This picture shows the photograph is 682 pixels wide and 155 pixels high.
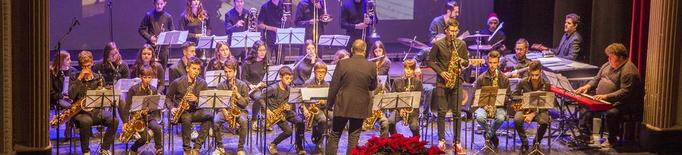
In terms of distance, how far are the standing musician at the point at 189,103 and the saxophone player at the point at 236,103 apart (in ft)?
0.66

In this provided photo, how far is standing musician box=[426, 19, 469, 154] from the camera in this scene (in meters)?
13.9

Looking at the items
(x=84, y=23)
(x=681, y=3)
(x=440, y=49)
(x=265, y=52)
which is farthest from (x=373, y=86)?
(x=84, y=23)

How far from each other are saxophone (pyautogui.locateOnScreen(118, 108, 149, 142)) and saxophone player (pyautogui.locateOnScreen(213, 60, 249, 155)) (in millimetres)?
979

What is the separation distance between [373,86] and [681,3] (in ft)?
14.2

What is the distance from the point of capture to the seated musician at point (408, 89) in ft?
47.0

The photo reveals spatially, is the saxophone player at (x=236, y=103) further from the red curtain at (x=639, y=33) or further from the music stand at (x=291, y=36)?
the red curtain at (x=639, y=33)

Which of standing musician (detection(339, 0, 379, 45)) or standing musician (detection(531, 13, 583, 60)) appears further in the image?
standing musician (detection(339, 0, 379, 45))

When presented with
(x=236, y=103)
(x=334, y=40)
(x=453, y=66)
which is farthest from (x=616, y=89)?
(x=236, y=103)

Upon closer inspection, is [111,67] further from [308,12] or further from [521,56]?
[521,56]

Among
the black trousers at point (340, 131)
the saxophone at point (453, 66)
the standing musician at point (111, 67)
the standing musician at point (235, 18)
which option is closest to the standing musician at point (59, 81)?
the standing musician at point (111, 67)

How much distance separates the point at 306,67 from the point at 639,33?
4.84 m

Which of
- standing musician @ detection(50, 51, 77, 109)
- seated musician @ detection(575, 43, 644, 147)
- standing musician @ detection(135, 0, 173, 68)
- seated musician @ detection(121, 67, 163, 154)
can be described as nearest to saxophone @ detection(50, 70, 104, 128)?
standing musician @ detection(50, 51, 77, 109)

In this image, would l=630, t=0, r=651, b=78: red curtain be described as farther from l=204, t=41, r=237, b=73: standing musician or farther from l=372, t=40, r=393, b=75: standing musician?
l=204, t=41, r=237, b=73: standing musician

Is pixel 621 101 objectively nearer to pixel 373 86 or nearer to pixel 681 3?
pixel 681 3
